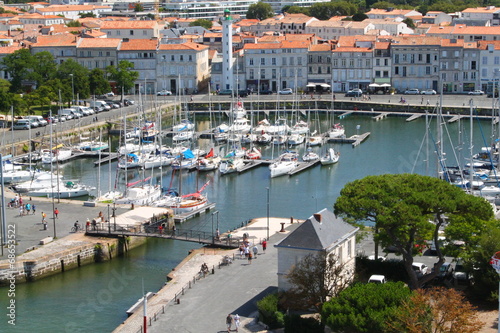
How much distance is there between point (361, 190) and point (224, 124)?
3940 centimetres

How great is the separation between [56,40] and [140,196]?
45.1m

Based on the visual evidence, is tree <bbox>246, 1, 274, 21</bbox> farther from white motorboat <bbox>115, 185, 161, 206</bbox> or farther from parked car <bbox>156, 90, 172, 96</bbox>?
white motorboat <bbox>115, 185, 161, 206</bbox>

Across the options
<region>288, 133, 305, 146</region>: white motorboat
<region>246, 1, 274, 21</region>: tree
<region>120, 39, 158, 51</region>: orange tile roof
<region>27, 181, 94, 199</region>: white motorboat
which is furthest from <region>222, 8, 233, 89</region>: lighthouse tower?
<region>246, 1, 274, 21</region>: tree

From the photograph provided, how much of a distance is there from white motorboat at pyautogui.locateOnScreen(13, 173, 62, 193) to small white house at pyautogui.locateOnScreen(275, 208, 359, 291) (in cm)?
2321

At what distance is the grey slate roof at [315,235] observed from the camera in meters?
31.4

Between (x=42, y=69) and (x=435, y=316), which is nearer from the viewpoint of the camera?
(x=435, y=316)

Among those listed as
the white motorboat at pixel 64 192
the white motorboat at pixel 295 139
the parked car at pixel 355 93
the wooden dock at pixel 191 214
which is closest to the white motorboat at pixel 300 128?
the white motorboat at pixel 295 139

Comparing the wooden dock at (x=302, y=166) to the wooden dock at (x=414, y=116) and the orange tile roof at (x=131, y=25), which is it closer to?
the wooden dock at (x=414, y=116)

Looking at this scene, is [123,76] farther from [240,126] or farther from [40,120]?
[240,126]

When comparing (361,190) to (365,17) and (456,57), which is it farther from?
(365,17)

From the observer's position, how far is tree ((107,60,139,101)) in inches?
3250

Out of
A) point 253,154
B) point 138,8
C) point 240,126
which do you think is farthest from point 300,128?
point 138,8

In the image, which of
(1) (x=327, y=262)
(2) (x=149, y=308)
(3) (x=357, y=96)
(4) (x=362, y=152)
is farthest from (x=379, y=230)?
(3) (x=357, y=96)

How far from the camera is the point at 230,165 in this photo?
57938mm
